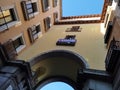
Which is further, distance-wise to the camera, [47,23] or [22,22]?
[47,23]

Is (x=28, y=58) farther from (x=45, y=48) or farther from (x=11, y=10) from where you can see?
(x=11, y=10)

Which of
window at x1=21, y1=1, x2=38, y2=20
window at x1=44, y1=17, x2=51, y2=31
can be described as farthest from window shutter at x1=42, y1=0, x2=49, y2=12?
window at x1=21, y1=1, x2=38, y2=20

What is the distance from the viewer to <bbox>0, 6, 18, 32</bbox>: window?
9.28 m

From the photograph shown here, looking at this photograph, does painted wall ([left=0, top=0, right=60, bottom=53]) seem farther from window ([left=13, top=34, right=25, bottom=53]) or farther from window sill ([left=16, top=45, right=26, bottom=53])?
window sill ([left=16, top=45, right=26, bottom=53])

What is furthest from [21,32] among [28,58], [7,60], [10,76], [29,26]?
[10,76]

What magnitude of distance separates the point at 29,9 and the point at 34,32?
1.96 metres

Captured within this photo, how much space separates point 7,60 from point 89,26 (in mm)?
8610

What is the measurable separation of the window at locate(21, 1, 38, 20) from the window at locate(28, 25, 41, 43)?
3.14 ft

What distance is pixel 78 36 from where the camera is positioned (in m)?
Result: 12.8

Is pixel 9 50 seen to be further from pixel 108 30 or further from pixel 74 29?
pixel 74 29

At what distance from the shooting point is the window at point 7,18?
9283mm

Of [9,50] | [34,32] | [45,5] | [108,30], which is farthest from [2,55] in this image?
[45,5]

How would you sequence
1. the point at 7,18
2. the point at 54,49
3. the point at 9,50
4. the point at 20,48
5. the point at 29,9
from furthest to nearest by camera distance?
the point at 29,9 < the point at 54,49 < the point at 20,48 < the point at 7,18 < the point at 9,50

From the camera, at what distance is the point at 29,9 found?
39.4ft
